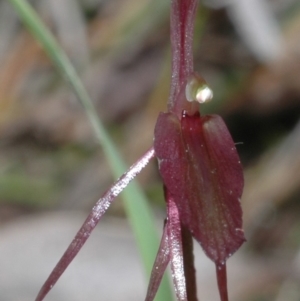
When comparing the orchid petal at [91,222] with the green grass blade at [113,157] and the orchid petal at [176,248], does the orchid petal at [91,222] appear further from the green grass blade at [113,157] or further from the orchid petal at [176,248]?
the green grass blade at [113,157]

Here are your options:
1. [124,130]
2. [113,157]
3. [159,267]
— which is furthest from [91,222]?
[124,130]

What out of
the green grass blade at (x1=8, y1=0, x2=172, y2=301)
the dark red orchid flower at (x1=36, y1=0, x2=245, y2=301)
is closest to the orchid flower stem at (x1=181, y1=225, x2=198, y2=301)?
the dark red orchid flower at (x1=36, y1=0, x2=245, y2=301)

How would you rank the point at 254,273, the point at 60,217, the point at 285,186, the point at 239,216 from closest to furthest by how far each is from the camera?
the point at 239,216, the point at 254,273, the point at 60,217, the point at 285,186

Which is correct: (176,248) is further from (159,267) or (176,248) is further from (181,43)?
(181,43)

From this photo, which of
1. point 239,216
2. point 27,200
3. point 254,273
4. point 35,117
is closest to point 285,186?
point 254,273

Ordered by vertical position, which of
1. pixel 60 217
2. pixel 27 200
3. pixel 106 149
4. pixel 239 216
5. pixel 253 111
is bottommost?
pixel 239 216

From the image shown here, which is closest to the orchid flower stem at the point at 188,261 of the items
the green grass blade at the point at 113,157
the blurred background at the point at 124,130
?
the green grass blade at the point at 113,157

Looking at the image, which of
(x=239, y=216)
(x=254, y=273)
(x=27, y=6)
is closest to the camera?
(x=239, y=216)

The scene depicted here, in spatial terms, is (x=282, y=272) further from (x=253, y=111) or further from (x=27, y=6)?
(x=27, y=6)
